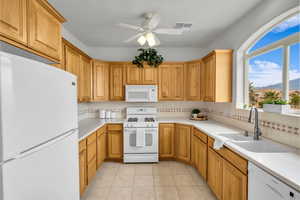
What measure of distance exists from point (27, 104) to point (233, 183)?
1.90 m

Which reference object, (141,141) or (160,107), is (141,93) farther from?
(141,141)

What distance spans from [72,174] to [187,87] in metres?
3.00

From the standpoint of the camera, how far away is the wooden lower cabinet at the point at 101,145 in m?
2.99

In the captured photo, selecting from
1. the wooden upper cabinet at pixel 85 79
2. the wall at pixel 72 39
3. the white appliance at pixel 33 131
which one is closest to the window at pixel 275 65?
the white appliance at pixel 33 131

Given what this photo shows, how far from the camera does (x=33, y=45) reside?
4.37 ft

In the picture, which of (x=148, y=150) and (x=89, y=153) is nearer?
(x=89, y=153)

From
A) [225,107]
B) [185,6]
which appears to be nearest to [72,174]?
[185,6]

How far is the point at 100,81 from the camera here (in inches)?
145

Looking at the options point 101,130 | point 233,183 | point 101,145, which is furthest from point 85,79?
point 233,183

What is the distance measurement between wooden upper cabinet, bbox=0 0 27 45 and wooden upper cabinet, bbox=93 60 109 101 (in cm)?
239

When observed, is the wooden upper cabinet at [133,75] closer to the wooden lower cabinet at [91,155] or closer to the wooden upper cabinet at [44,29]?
the wooden lower cabinet at [91,155]

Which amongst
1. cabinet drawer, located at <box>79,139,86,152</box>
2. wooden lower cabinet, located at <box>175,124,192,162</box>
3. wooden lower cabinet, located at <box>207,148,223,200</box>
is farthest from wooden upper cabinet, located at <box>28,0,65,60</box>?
wooden lower cabinet, located at <box>175,124,192,162</box>

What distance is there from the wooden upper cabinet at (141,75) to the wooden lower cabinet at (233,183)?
2.40 meters

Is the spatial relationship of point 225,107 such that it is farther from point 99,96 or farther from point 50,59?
point 50,59
